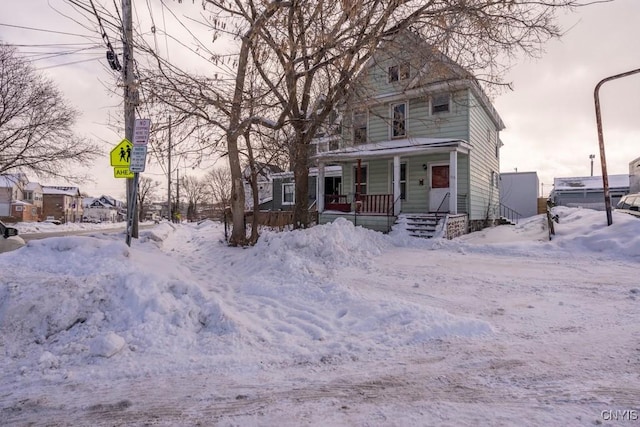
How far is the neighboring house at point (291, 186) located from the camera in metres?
22.5

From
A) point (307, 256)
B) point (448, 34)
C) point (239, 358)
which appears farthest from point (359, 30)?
point (239, 358)

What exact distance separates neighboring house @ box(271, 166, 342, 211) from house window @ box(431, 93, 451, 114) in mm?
7108

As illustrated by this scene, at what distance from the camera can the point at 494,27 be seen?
8.69 m

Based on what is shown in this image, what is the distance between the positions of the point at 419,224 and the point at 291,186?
45.7 ft

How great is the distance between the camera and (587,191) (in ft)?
118

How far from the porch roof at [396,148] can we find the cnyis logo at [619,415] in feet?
39.4

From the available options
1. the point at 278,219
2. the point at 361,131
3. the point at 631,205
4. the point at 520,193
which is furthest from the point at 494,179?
the point at 278,219

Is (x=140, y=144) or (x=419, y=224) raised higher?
(x=140, y=144)

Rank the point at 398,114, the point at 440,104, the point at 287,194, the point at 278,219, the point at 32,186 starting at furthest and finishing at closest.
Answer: the point at 32,186, the point at 287,194, the point at 278,219, the point at 398,114, the point at 440,104

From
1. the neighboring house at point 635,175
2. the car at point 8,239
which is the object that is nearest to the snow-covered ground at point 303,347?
the car at point 8,239

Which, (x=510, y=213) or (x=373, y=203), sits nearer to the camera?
(x=373, y=203)

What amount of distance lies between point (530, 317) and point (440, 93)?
40.8 ft

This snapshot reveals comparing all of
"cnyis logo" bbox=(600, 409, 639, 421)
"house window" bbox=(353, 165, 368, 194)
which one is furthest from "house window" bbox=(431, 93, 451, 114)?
"cnyis logo" bbox=(600, 409, 639, 421)

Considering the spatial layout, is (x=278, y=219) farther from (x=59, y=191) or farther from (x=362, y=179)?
(x=59, y=191)
